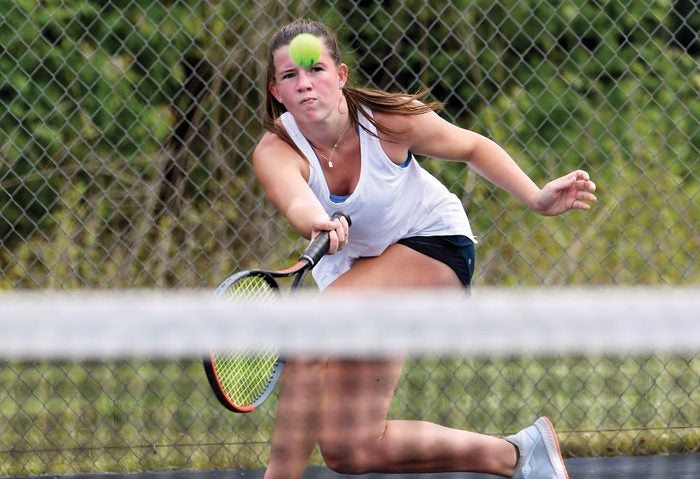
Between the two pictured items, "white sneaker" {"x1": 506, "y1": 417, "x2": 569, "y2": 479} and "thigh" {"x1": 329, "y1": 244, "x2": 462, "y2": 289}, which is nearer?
"thigh" {"x1": 329, "y1": 244, "x2": 462, "y2": 289}

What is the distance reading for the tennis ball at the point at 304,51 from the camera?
2988 millimetres

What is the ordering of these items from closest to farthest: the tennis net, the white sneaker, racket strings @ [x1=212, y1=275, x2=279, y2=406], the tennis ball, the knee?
racket strings @ [x1=212, y1=275, x2=279, y2=406], the tennis ball, the knee, the white sneaker, the tennis net

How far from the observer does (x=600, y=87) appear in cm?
457

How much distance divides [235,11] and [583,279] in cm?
149

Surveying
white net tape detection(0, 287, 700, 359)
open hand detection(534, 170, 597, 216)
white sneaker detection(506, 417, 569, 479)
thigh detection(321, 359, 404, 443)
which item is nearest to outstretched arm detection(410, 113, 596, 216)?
open hand detection(534, 170, 597, 216)

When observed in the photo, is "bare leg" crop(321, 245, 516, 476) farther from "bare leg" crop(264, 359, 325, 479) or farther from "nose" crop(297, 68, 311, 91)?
"nose" crop(297, 68, 311, 91)

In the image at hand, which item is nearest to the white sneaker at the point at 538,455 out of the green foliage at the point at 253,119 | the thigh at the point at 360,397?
the thigh at the point at 360,397

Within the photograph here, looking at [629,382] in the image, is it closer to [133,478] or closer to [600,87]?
[600,87]

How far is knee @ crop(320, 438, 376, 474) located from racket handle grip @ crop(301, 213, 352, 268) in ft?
1.76

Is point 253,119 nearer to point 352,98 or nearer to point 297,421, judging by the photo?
point 352,98

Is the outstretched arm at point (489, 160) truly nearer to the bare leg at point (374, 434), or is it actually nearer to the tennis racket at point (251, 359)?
the tennis racket at point (251, 359)

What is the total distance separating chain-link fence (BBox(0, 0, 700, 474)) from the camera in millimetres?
4457

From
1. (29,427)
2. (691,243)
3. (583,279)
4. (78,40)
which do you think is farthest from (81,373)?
(691,243)

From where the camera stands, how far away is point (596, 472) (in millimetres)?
4207
